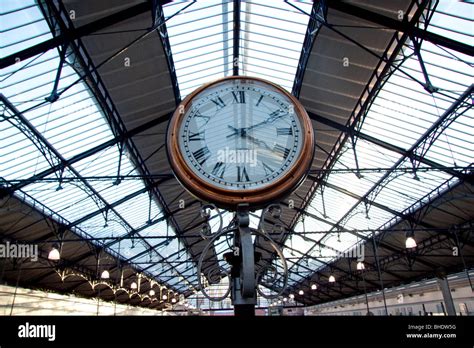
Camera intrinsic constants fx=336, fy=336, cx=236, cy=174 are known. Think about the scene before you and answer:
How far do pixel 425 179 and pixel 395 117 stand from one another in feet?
13.5

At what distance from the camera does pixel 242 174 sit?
159 cm

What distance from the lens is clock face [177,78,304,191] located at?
158 cm

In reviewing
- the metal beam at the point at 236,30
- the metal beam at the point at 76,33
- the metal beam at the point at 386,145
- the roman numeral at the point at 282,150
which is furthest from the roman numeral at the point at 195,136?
the metal beam at the point at 386,145

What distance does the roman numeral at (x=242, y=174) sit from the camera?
1.58 m

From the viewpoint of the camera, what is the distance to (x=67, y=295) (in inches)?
983

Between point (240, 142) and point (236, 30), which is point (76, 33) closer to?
point (236, 30)

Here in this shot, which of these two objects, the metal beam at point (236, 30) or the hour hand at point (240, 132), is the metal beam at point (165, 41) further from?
the hour hand at point (240, 132)

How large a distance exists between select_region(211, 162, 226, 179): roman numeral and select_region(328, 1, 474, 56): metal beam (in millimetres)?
8428

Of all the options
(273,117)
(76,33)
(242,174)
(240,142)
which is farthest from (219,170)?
(76,33)

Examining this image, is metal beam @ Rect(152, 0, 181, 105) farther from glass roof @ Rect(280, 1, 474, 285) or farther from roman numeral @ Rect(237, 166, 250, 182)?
roman numeral @ Rect(237, 166, 250, 182)

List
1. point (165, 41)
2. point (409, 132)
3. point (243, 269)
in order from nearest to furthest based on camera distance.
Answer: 1. point (243, 269)
2. point (165, 41)
3. point (409, 132)

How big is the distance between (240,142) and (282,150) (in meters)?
0.22
